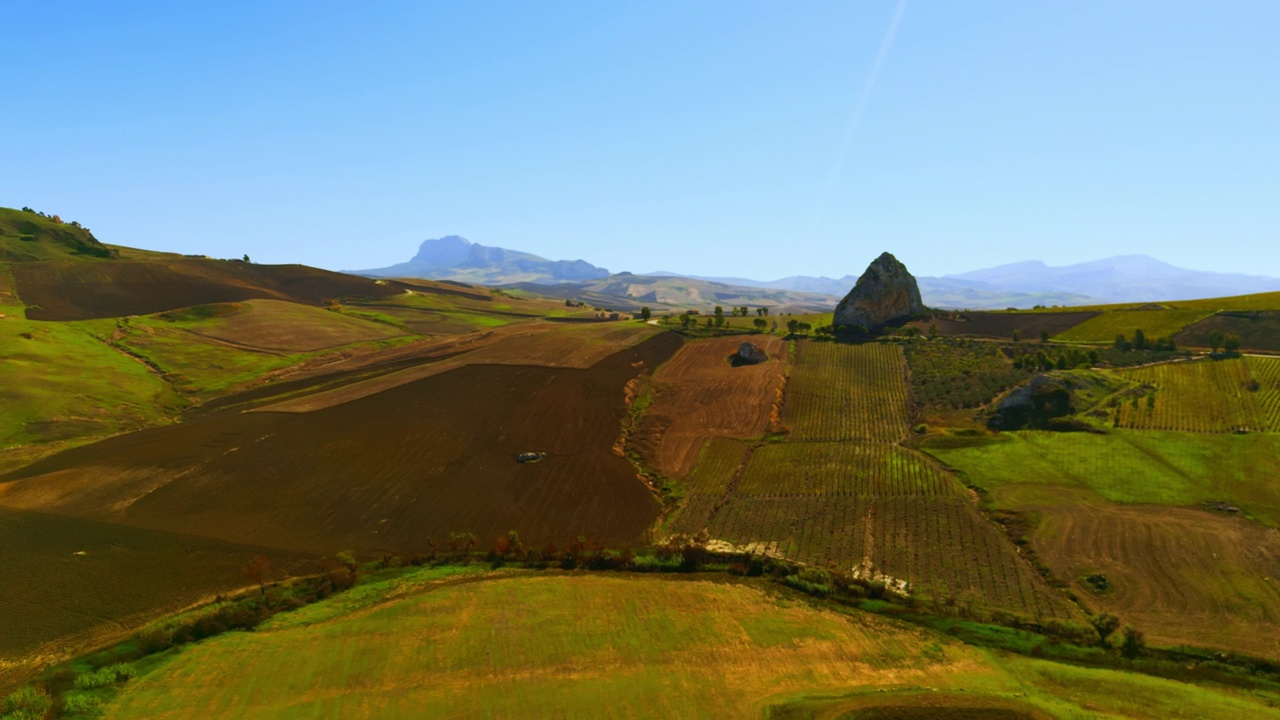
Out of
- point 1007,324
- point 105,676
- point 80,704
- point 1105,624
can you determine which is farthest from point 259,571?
point 1007,324

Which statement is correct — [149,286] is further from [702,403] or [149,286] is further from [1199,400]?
[1199,400]

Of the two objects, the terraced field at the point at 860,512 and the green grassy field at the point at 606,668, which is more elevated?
the terraced field at the point at 860,512

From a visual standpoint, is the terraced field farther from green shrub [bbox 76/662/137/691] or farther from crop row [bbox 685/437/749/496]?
green shrub [bbox 76/662/137/691]

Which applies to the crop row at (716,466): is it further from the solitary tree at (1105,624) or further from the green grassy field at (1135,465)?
the solitary tree at (1105,624)

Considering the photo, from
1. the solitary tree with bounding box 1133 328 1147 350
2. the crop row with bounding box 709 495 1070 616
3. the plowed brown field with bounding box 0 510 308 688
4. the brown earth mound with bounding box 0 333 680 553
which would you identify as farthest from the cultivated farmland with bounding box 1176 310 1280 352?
the plowed brown field with bounding box 0 510 308 688

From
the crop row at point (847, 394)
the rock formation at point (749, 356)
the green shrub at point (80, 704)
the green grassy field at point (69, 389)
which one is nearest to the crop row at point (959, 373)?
the crop row at point (847, 394)

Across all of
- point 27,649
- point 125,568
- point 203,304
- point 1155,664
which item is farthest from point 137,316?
point 1155,664
